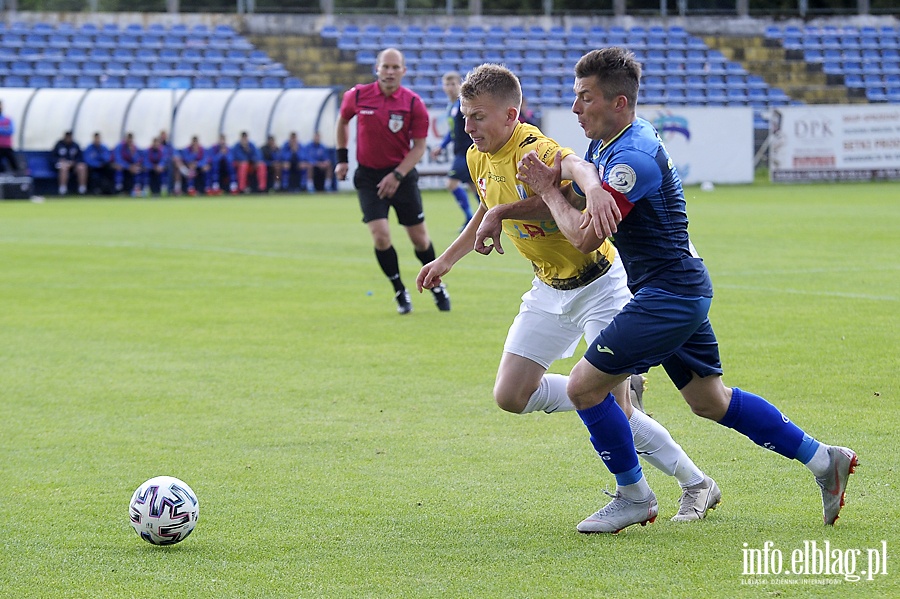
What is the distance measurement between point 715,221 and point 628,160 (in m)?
16.6

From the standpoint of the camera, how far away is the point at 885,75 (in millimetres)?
42500

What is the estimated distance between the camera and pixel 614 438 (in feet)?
14.8

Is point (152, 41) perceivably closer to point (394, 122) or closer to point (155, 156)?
point (155, 156)

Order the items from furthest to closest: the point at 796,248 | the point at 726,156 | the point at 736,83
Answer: the point at 736,83, the point at 726,156, the point at 796,248

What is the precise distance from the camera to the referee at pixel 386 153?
10.9 m

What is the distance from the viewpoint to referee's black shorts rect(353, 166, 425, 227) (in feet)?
35.8

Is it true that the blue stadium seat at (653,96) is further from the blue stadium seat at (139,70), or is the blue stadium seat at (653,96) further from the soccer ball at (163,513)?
the soccer ball at (163,513)

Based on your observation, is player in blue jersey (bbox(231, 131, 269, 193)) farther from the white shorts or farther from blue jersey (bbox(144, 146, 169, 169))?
the white shorts

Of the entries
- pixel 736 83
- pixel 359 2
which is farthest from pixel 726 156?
pixel 359 2

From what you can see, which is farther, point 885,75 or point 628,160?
point 885,75

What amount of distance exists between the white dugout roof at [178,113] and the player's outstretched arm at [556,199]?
93.3ft

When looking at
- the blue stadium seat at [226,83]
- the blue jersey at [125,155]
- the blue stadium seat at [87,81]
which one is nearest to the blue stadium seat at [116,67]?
the blue stadium seat at [87,81]

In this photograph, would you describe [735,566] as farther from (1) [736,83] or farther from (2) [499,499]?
(1) [736,83]

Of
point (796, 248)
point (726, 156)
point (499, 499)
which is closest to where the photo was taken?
point (499, 499)
